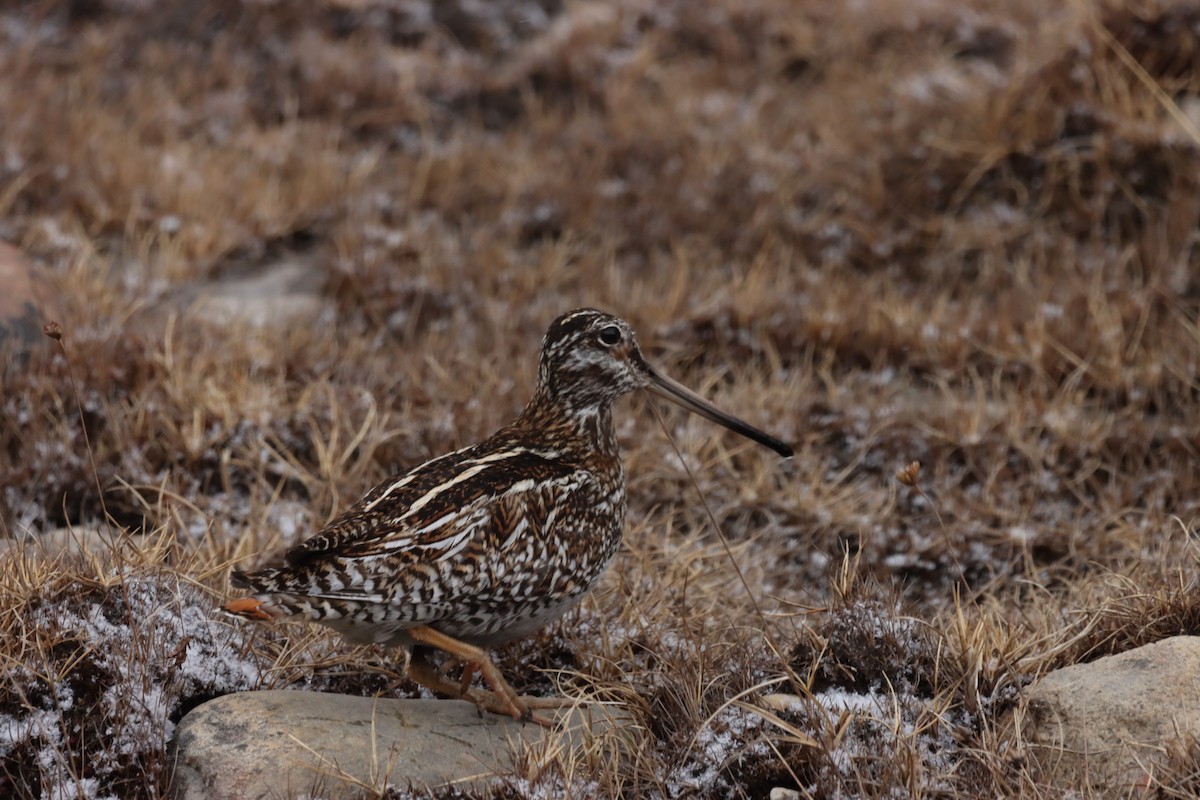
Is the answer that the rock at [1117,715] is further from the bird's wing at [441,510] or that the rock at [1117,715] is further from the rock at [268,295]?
the rock at [268,295]

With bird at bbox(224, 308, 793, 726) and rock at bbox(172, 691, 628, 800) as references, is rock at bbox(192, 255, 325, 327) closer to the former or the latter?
bird at bbox(224, 308, 793, 726)

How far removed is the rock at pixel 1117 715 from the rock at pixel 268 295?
4.14 meters

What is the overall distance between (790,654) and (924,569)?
1.52m

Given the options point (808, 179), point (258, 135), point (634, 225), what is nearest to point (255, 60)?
point (258, 135)

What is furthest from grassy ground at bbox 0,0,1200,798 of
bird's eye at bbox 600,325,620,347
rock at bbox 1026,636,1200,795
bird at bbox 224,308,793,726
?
bird's eye at bbox 600,325,620,347

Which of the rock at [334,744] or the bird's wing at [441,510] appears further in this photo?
the bird's wing at [441,510]

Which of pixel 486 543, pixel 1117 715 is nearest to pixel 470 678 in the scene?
pixel 486 543

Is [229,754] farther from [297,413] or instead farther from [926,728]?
[297,413]

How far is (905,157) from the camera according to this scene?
8.06 m

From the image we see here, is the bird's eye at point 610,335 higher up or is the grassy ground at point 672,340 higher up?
the bird's eye at point 610,335

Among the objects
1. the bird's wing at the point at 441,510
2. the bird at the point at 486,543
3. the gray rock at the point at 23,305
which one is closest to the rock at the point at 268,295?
the gray rock at the point at 23,305

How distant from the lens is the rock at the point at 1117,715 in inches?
140

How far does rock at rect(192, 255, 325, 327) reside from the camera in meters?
6.84

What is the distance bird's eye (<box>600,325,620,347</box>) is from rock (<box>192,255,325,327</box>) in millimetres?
2673
